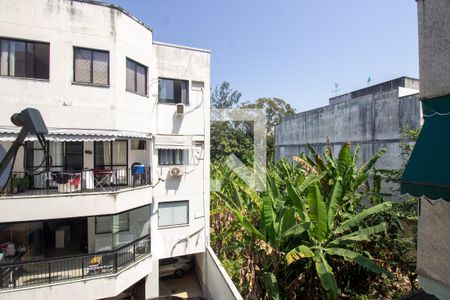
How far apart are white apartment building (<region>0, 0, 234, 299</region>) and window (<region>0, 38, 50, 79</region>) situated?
4 cm

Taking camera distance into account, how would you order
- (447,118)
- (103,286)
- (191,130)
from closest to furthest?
1. (447,118)
2. (103,286)
3. (191,130)

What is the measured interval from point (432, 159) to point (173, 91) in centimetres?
1224

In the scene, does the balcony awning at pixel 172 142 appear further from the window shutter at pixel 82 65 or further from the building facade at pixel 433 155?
the building facade at pixel 433 155

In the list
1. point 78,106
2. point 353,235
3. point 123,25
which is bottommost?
point 353,235

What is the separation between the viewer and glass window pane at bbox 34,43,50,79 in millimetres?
11414

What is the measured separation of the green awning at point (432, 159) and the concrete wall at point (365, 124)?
49.4 ft

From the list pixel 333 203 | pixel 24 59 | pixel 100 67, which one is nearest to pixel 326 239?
pixel 333 203

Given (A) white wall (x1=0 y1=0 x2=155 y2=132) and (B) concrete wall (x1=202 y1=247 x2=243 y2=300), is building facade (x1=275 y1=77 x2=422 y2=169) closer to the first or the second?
(B) concrete wall (x1=202 y1=247 x2=243 y2=300)

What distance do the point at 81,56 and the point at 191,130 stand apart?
6.29 metres

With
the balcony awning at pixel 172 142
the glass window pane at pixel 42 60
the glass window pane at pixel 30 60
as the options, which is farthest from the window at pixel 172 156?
the glass window pane at pixel 30 60

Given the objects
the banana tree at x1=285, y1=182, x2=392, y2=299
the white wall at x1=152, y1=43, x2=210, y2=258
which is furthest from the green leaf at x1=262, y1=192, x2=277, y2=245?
the white wall at x1=152, y1=43, x2=210, y2=258

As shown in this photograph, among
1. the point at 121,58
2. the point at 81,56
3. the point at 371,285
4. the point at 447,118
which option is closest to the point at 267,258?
the point at 371,285

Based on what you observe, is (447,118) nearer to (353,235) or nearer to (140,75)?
(353,235)

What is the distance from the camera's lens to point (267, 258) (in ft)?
35.6
